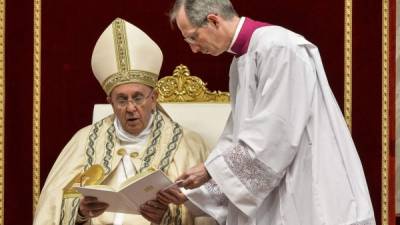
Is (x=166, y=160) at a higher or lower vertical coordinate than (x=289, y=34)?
lower

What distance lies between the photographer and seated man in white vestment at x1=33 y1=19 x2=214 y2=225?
440 cm

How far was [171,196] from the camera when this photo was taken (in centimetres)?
391

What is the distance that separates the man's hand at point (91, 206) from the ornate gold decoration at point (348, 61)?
5.60ft

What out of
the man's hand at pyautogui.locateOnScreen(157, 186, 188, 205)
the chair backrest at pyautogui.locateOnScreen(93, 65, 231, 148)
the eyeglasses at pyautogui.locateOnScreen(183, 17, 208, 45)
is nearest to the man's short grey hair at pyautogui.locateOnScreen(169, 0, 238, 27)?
the eyeglasses at pyautogui.locateOnScreen(183, 17, 208, 45)

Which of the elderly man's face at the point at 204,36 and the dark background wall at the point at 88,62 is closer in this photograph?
the elderly man's face at the point at 204,36

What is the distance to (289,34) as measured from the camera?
3643 millimetres

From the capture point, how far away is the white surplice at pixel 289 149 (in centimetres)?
351

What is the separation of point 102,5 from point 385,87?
167 cm

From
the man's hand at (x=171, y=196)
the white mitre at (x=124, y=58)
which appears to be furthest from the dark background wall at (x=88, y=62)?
the man's hand at (x=171, y=196)

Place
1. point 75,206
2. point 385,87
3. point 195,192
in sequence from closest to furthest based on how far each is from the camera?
point 195,192 < point 75,206 < point 385,87

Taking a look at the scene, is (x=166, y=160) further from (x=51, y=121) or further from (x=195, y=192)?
(x=51, y=121)

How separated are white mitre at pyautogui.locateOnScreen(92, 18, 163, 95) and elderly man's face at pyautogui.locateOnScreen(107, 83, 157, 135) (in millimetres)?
35

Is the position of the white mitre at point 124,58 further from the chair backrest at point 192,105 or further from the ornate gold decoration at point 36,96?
the ornate gold decoration at point 36,96

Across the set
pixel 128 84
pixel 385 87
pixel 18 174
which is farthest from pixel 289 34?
pixel 18 174
